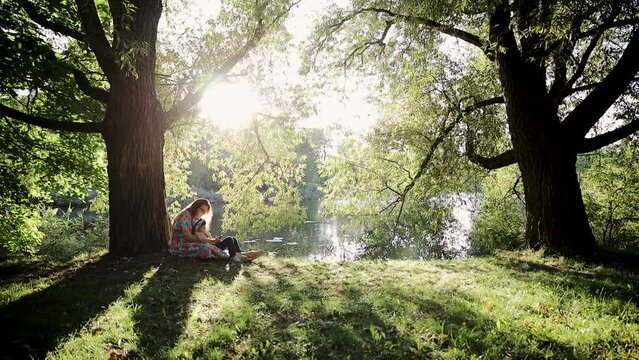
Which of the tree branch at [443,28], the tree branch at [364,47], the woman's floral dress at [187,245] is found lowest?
the woman's floral dress at [187,245]

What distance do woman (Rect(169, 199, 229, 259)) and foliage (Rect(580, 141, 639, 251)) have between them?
12044mm

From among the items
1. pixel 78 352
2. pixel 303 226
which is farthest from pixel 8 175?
pixel 303 226

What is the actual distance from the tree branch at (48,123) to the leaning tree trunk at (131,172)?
0.35 m

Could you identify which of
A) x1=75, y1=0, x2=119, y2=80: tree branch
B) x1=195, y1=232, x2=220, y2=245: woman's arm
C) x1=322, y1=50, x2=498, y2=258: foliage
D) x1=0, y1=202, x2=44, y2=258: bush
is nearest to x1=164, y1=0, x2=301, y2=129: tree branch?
x1=75, y1=0, x2=119, y2=80: tree branch

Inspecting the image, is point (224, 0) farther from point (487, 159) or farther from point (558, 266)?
point (558, 266)

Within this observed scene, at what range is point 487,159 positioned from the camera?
10102 mm

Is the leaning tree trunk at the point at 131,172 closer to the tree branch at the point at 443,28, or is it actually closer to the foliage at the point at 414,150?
the tree branch at the point at 443,28

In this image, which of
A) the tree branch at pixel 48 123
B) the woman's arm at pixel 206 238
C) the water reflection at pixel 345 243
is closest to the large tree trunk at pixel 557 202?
the water reflection at pixel 345 243

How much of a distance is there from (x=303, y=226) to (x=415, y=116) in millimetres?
18190

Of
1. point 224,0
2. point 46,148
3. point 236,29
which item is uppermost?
point 224,0

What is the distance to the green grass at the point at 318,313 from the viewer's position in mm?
3744

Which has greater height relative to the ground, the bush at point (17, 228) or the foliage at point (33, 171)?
the foliage at point (33, 171)

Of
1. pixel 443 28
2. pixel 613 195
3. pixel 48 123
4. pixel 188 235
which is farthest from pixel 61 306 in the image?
pixel 613 195

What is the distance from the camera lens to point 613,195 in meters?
13.2
